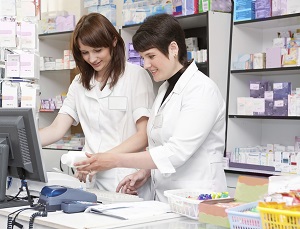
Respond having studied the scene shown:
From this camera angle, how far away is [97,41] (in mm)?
3016

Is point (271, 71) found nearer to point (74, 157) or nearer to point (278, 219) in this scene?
point (74, 157)

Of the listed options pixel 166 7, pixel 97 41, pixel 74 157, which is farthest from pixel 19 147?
pixel 166 7

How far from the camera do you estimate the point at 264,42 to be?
498cm

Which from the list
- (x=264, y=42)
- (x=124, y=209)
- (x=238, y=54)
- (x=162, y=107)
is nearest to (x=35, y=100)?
(x=162, y=107)

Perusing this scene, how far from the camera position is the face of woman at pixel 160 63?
274 centimetres

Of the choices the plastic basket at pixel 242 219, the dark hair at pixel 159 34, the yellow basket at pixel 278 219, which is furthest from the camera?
the dark hair at pixel 159 34

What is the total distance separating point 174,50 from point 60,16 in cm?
381

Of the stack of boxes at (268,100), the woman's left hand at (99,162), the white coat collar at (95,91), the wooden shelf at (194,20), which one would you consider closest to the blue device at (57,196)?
the woman's left hand at (99,162)

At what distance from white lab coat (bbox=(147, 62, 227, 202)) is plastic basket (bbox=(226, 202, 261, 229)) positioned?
0.77m

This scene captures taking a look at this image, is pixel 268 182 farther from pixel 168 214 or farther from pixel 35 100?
pixel 35 100

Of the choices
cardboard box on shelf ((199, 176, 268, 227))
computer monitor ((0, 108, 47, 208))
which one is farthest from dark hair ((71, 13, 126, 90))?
cardboard box on shelf ((199, 176, 268, 227))

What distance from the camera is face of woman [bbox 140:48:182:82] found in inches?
108

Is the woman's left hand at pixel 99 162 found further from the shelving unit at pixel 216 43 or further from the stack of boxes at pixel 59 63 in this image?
the stack of boxes at pixel 59 63

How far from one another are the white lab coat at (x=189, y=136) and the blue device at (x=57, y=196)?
0.41 m
